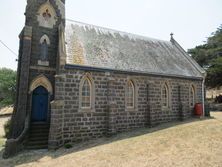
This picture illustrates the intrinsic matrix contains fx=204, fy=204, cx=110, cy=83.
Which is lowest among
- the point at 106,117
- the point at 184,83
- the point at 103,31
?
the point at 106,117

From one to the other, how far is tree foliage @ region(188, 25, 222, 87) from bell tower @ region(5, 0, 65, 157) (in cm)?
2732

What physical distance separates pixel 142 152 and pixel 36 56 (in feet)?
34.9

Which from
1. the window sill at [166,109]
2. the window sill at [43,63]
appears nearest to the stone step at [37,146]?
the window sill at [43,63]

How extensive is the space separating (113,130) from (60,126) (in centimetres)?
420

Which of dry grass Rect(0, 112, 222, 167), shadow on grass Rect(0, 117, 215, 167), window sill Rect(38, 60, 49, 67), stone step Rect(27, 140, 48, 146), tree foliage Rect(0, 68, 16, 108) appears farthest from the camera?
tree foliage Rect(0, 68, 16, 108)

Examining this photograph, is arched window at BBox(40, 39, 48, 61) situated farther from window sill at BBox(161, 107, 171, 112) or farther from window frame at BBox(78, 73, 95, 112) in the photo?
window sill at BBox(161, 107, 171, 112)

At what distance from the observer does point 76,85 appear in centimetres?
1520

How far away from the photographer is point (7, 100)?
51.2m

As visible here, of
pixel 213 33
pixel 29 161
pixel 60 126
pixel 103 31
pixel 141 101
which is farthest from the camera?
pixel 213 33

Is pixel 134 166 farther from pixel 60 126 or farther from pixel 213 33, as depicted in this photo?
pixel 213 33

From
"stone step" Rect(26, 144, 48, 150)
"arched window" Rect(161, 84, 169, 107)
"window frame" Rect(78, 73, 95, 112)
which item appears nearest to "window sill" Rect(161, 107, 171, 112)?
"arched window" Rect(161, 84, 169, 107)

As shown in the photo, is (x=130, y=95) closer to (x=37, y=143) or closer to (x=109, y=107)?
(x=109, y=107)

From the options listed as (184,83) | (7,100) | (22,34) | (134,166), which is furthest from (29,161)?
(7,100)

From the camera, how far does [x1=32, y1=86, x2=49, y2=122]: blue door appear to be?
16016 mm
